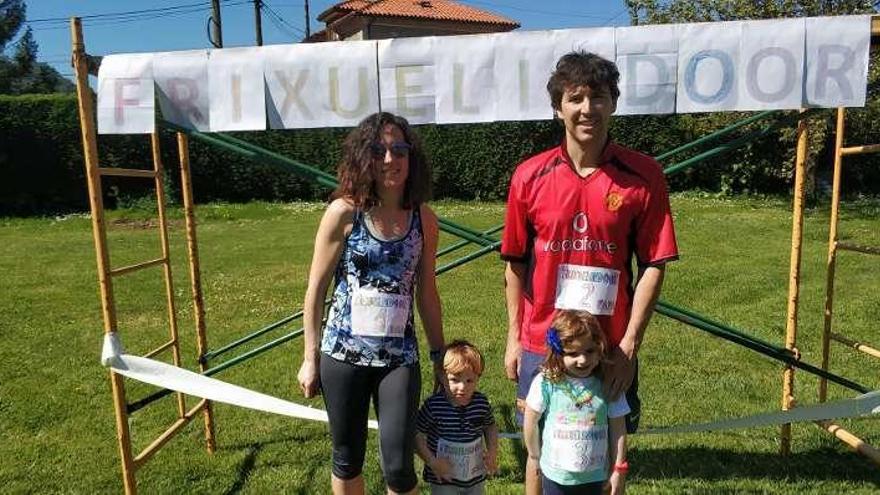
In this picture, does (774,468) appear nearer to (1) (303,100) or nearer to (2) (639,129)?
(1) (303,100)

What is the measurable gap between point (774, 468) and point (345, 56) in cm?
315

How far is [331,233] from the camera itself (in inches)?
94.1

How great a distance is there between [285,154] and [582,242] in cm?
1601

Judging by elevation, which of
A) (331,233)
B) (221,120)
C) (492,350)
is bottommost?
(492,350)

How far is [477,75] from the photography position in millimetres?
3045

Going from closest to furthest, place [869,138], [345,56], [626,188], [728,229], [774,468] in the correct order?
1. [626,188]
2. [345,56]
3. [774,468]
4. [728,229]
5. [869,138]

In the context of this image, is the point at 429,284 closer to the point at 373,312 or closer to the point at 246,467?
the point at 373,312

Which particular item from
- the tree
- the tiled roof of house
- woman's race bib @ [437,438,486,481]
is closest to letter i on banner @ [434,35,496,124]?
woman's race bib @ [437,438,486,481]

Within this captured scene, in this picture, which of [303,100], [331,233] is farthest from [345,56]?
[331,233]

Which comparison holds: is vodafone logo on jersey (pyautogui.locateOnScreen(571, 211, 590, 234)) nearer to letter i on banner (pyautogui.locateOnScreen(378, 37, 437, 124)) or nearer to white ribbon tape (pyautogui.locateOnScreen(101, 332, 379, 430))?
letter i on banner (pyautogui.locateOnScreen(378, 37, 437, 124))

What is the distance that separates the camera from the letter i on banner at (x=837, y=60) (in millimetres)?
2773

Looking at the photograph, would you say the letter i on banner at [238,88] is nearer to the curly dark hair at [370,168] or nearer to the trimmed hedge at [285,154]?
the curly dark hair at [370,168]

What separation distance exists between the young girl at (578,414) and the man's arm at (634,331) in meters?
0.05

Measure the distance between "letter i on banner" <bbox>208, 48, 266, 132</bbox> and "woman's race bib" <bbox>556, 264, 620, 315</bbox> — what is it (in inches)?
66.6
